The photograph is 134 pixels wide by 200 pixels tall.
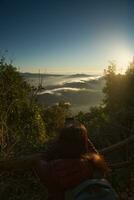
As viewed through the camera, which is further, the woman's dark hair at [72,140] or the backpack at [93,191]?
the woman's dark hair at [72,140]

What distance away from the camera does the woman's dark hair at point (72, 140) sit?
8.97 feet

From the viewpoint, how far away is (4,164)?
9.45ft

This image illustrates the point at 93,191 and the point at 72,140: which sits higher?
the point at 72,140

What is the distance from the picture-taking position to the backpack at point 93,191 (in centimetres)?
249

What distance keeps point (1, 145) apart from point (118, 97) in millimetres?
24420

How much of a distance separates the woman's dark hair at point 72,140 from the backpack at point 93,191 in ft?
0.80

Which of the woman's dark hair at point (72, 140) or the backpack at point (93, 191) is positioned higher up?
the woman's dark hair at point (72, 140)

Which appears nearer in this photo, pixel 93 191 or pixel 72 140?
pixel 93 191

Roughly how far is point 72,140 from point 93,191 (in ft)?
1.42

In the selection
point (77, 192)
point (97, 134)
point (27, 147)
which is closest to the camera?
point (77, 192)

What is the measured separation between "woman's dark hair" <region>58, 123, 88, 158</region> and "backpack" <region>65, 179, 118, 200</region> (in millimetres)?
245

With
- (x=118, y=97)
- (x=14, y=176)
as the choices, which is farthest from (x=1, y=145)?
(x=118, y=97)

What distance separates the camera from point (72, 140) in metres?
2.75

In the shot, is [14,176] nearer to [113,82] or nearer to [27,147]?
[27,147]
